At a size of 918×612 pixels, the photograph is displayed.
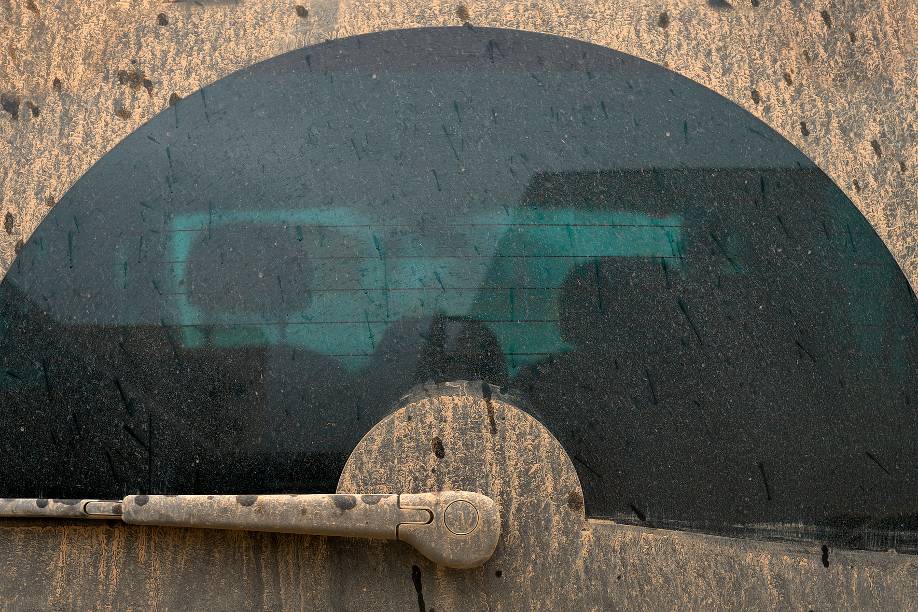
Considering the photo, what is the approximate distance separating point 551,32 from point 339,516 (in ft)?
3.98

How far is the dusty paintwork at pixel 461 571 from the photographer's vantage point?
188cm

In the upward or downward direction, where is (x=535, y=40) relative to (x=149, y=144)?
upward

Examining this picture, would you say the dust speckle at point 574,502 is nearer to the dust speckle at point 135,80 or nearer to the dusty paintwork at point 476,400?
the dusty paintwork at point 476,400

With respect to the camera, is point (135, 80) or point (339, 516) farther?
point (135, 80)

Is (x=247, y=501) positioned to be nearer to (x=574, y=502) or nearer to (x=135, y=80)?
(x=574, y=502)

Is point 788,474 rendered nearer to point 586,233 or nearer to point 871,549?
point 871,549

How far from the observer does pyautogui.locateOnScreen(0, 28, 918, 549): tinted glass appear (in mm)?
1929

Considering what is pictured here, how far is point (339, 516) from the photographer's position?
1.83 m

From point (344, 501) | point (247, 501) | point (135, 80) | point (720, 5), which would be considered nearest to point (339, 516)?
point (344, 501)

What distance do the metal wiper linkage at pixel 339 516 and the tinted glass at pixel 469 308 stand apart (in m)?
0.07

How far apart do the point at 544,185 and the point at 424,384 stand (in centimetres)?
52

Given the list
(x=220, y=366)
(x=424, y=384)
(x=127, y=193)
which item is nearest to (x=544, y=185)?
(x=424, y=384)

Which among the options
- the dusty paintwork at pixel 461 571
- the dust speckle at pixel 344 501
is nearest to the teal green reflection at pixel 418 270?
the dusty paintwork at pixel 461 571

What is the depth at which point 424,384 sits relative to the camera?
1.93 metres
